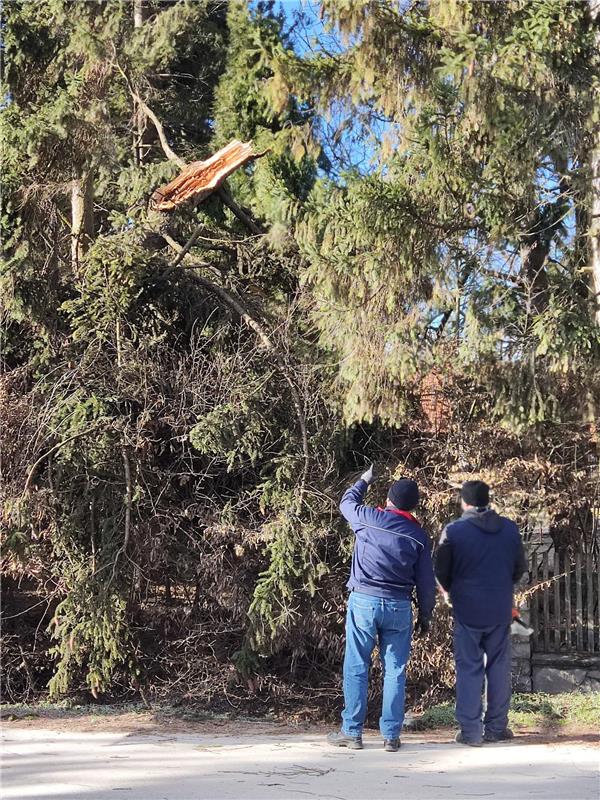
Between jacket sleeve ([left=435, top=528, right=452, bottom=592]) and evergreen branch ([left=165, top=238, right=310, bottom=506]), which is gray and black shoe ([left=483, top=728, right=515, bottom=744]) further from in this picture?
evergreen branch ([left=165, top=238, right=310, bottom=506])

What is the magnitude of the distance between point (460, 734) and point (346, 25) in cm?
551

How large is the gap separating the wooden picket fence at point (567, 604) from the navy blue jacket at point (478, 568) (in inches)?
133

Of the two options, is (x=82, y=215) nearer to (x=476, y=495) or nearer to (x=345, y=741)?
(x=476, y=495)

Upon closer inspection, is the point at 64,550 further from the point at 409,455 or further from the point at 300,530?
the point at 409,455

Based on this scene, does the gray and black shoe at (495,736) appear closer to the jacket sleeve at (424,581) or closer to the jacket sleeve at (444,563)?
the jacket sleeve at (424,581)

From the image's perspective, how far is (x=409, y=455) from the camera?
834 cm

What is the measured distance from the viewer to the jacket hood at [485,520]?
217 inches

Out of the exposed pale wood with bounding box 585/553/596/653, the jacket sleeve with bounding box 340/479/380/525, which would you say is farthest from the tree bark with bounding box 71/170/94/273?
the exposed pale wood with bounding box 585/553/596/653

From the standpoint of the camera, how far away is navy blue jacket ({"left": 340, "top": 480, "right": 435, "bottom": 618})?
5.48 m

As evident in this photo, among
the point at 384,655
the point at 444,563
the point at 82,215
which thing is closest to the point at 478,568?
the point at 444,563

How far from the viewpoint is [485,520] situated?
5543 mm

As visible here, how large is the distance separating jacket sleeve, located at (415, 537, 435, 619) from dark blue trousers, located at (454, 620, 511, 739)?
26cm

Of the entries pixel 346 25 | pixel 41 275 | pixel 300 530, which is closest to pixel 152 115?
pixel 41 275

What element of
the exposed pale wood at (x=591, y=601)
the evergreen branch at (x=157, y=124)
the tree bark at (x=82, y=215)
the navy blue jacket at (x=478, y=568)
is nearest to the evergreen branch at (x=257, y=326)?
the tree bark at (x=82, y=215)
